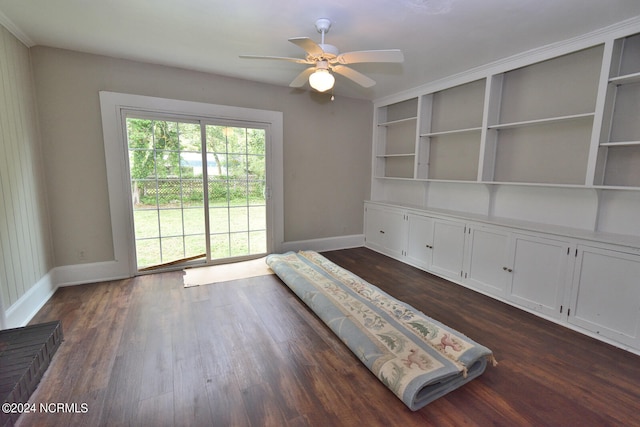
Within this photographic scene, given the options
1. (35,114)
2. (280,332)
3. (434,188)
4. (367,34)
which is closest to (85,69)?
(35,114)

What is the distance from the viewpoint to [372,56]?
2.27 m

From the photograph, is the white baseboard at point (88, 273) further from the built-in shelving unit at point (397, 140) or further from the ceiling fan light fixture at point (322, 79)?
the built-in shelving unit at point (397, 140)

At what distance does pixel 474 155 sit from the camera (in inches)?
148

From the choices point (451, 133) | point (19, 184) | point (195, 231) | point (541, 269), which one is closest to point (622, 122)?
point (541, 269)

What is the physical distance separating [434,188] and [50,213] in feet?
16.0

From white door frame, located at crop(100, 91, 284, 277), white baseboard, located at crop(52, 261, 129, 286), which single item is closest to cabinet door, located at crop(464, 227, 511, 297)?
white door frame, located at crop(100, 91, 284, 277)

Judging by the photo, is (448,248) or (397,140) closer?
(448,248)

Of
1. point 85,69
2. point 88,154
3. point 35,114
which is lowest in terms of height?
point 88,154

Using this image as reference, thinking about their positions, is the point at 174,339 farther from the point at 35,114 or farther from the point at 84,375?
the point at 35,114

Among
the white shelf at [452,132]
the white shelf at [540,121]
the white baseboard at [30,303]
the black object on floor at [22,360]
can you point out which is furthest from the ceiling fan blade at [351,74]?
the white baseboard at [30,303]

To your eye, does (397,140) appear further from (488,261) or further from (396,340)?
(396,340)

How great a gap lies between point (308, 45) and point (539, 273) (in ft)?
9.46

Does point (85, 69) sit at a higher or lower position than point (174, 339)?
higher

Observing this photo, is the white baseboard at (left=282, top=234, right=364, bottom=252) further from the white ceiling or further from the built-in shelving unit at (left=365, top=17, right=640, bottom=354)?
the white ceiling
